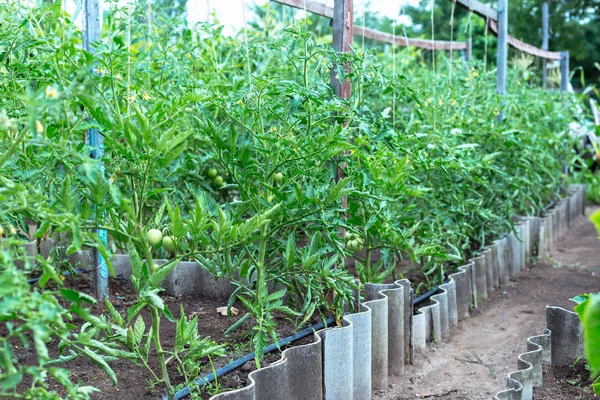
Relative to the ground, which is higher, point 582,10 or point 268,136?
point 582,10

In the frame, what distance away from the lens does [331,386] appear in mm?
2791

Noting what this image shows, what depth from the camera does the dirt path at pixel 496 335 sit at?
10.5ft

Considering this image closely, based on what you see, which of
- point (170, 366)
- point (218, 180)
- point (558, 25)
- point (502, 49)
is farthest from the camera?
point (558, 25)

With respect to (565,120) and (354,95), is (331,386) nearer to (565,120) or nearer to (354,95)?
(354,95)

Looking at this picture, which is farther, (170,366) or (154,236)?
(170,366)

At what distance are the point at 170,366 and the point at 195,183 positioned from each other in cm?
128

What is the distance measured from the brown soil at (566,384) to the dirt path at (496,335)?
8.7 inches

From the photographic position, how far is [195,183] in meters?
3.74

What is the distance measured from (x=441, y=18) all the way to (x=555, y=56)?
9.52m

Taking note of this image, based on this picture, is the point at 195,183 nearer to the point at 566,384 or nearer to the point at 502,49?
the point at 566,384

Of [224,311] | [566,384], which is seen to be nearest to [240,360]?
[224,311]

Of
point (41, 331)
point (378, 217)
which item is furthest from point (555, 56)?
point (41, 331)

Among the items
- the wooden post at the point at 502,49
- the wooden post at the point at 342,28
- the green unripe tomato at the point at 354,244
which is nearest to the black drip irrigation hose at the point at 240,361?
the green unripe tomato at the point at 354,244

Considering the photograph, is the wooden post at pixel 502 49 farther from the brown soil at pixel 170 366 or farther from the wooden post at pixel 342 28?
the brown soil at pixel 170 366
